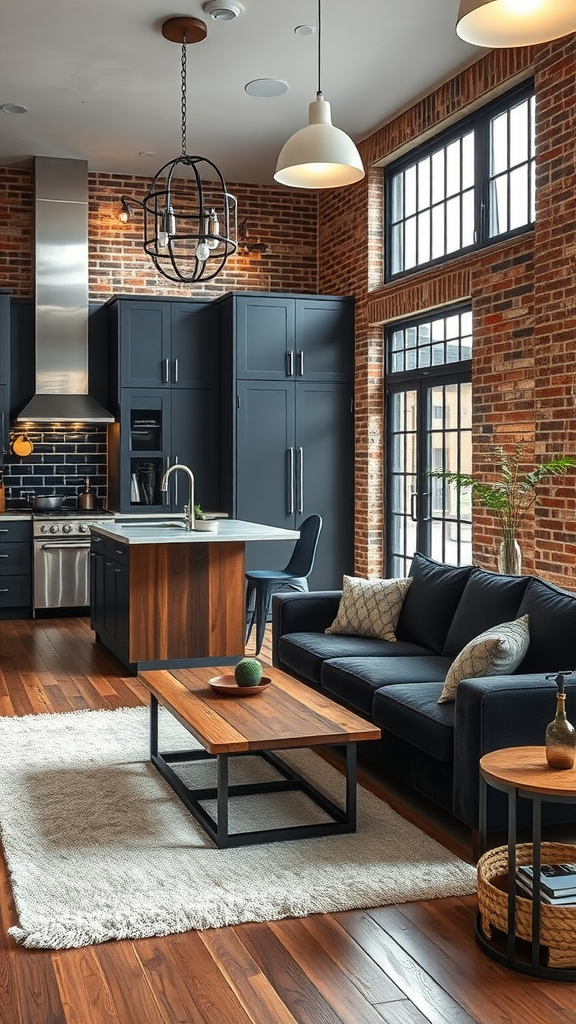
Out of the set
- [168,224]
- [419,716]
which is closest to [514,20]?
[419,716]

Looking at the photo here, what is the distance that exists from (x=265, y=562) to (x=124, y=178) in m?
3.61

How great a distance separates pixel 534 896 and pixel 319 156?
9.52ft

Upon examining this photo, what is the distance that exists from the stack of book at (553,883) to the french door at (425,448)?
418 centimetres

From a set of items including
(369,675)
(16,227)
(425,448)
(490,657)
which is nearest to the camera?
(490,657)

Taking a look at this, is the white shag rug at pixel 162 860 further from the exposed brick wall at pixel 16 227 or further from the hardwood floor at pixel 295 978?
the exposed brick wall at pixel 16 227

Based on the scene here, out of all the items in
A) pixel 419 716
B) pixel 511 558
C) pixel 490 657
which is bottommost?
pixel 419 716

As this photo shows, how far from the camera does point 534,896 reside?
2750mm

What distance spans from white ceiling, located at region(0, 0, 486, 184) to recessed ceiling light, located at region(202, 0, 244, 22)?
0.20 ft

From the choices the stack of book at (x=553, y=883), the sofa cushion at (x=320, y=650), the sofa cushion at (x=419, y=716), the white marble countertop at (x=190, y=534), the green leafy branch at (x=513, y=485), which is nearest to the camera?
the stack of book at (x=553, y=883)

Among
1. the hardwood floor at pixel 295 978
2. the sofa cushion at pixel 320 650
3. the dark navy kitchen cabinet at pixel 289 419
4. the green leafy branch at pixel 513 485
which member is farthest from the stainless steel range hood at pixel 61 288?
the hardwood floor at pixel 295 978

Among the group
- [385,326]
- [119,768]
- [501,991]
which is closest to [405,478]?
[385,326]

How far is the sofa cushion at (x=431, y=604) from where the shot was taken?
4.93 meters

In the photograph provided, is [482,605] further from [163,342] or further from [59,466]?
[59,466]

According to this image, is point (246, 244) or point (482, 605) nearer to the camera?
point (482, 605)
